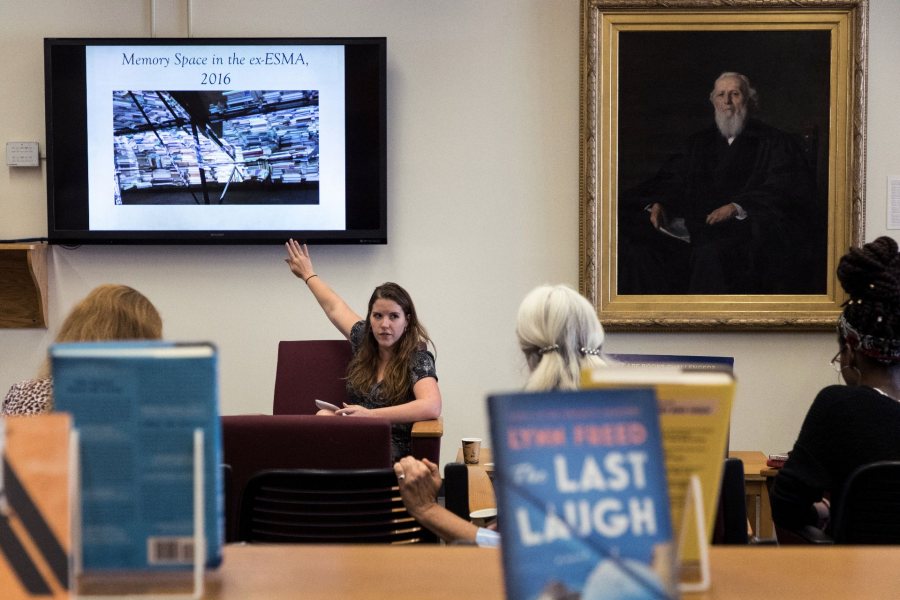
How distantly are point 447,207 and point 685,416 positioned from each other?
3587 millimetres

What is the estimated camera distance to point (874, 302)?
2.47m

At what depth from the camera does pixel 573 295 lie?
6.81 ft

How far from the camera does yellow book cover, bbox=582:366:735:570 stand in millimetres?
1106

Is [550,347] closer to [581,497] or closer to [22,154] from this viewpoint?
[581,497]

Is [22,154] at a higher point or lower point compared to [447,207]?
higher

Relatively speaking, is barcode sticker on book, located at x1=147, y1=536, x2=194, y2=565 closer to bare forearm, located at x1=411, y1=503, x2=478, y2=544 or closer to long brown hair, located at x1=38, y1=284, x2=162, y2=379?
bare forearm, located at x1=411, y1=503, x2=478, y2=544

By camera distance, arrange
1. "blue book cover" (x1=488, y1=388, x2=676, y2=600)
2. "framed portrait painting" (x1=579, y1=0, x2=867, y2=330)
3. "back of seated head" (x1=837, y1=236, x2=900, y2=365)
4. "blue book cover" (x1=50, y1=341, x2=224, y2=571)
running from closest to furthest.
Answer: "blue book cover" (x1=488, y1=388, x2=676, y2=600)
"blue book cover" (x1=50, y1=341, x2=224, y2=571)
"back of seated head" (x1=837, y1=236, x2=900, y2=365)
"framed portrait painting" (x1=579, y1=0, x2=867, y2=330)

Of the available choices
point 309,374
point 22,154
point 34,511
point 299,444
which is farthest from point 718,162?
point 34,511

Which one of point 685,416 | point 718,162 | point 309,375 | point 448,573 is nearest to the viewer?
point 685,416

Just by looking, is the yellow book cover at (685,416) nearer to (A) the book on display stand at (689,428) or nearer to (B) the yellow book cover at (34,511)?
(A) the book on display stand at (689,428)

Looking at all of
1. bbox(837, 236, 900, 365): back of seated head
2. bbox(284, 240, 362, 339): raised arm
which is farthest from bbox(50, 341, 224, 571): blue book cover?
bbox(284, 240, 362, 339): raised arm

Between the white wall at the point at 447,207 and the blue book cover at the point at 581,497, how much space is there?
363 centimetres

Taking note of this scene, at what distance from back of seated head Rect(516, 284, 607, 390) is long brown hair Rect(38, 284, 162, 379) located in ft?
3.06

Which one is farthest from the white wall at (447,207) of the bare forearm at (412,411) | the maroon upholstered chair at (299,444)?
the maroon upholstered chair at (299,444)
